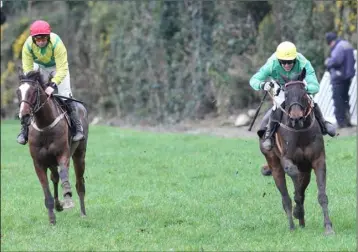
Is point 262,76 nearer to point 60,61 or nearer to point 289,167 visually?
point 289,167

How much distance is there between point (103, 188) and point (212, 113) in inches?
504

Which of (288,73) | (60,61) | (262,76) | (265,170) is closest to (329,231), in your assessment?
(288,73)

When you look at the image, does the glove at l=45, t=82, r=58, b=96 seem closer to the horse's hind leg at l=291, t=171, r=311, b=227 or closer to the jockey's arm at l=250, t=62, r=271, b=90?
the jockey's arm at l=250, t=62, r=271, b=90

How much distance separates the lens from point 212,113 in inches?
1105

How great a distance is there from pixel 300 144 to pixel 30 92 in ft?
12.3

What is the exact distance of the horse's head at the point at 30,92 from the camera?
11586 millimetres

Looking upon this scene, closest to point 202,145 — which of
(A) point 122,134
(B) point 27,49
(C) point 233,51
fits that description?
(A) point 122,134

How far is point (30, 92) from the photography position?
11.8 meters

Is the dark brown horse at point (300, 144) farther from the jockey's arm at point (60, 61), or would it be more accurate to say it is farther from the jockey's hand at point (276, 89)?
the jockey's arm at point (60, 61)

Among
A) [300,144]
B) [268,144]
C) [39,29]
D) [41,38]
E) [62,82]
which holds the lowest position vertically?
[268,144]

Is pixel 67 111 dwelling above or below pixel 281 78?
below

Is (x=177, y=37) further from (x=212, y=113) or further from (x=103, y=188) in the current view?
(x=103, y=188)

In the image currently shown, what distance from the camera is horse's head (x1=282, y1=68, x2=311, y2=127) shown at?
10.4 m

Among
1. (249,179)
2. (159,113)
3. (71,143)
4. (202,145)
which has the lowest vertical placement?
(159,113)
